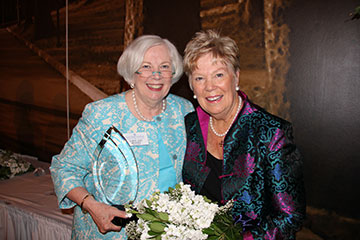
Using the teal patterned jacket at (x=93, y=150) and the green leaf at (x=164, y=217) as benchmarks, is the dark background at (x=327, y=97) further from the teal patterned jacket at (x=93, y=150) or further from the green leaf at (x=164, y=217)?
the green leaf at (x=164, y=217)

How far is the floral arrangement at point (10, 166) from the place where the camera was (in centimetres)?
327

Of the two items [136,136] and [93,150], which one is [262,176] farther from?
[93,150]

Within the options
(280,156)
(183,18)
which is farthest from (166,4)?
(280,156)

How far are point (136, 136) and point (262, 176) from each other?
84cm

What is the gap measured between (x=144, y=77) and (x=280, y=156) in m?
1.00

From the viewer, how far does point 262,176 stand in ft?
4.68

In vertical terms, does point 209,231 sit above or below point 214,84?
below

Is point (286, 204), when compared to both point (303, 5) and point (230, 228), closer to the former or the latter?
point (230, 228)

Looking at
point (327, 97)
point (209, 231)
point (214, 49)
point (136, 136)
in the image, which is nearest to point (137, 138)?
point (136, 136)

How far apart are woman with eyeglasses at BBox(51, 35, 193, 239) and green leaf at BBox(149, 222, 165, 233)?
59cm

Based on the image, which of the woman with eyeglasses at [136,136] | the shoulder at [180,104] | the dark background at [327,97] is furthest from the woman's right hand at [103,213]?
the dark background at [327,97]

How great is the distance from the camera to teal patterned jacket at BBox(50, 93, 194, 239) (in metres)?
1.72

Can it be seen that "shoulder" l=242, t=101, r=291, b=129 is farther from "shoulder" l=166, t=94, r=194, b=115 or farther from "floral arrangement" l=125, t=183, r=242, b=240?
"shoulder" l=166, t=94, r=194, b=115

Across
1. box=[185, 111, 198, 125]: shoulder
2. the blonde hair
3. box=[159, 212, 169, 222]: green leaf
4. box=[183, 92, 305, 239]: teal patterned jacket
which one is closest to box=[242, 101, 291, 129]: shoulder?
box=[183, 92, 305, 239]: teal patterned jacket
